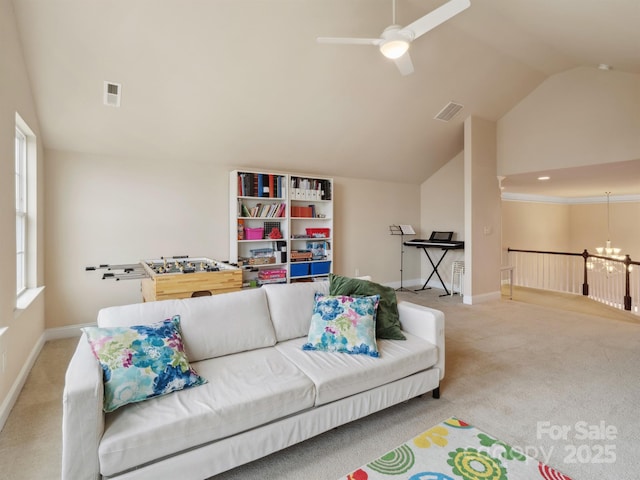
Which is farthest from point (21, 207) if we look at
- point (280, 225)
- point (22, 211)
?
point (280, 225)

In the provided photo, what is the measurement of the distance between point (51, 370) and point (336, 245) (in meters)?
3.94

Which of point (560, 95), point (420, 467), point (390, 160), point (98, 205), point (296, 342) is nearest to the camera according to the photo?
point (420, 467)

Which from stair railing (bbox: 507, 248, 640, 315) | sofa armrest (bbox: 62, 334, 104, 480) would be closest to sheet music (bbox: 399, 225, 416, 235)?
stair railing (bbox: 507, 248, 640, 315)

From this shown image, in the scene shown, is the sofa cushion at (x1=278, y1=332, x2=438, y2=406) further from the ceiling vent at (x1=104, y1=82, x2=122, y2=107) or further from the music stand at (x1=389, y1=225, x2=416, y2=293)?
the music stand at (x1=389, y1=225, x2=416, y2=293)

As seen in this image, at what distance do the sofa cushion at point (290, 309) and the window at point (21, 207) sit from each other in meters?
2.37

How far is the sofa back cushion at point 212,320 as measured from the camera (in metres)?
1.96

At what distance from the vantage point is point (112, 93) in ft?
10.2

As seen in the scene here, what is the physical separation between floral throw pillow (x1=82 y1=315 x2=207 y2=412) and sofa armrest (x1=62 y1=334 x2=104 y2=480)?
0.13m

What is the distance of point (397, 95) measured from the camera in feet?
13.5

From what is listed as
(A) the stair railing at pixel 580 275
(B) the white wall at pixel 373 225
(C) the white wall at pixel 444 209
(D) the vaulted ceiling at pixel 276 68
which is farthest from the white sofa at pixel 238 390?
(A) the stair railing at pixel 580 275

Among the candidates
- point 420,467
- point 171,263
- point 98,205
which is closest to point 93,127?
point 98,205

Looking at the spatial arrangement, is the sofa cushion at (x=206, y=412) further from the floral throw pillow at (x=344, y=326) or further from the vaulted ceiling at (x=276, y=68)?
the vaulted ceiling at (x=276, y=68)

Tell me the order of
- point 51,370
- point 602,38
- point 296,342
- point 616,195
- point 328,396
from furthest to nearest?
point 616,195 → point 602,38 → point 51,370 → point 296,342 → point 328,396

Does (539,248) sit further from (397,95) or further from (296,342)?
(296,342)
